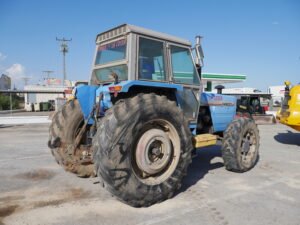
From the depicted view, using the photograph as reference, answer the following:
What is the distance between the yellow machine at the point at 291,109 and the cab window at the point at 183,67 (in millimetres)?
4583

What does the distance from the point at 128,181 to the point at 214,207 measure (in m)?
1.29

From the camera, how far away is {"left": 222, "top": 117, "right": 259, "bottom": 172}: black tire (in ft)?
16.6

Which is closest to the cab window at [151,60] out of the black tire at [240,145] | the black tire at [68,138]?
the black tire at [68,138]

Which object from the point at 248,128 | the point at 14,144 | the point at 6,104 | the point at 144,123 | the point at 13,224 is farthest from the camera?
the point at 6,104

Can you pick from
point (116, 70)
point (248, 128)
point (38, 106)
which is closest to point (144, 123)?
point (116, 70)

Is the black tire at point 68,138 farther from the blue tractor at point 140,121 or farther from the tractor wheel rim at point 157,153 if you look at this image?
the tractor wheel rim at point 157,153

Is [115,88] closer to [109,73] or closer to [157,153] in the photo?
[157,153]

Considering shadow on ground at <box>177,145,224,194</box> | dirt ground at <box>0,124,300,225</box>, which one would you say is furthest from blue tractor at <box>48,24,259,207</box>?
shadow on ground at <box>177,145,224,194</box>

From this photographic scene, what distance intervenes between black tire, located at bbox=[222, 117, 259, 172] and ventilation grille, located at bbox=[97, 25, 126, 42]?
273 cm

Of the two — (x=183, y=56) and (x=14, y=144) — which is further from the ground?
(x=183, y=56)

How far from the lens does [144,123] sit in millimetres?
3473

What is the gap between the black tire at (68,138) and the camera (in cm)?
432

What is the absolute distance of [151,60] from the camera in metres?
4.25

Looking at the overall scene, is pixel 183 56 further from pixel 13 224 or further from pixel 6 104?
pixel 6 104
